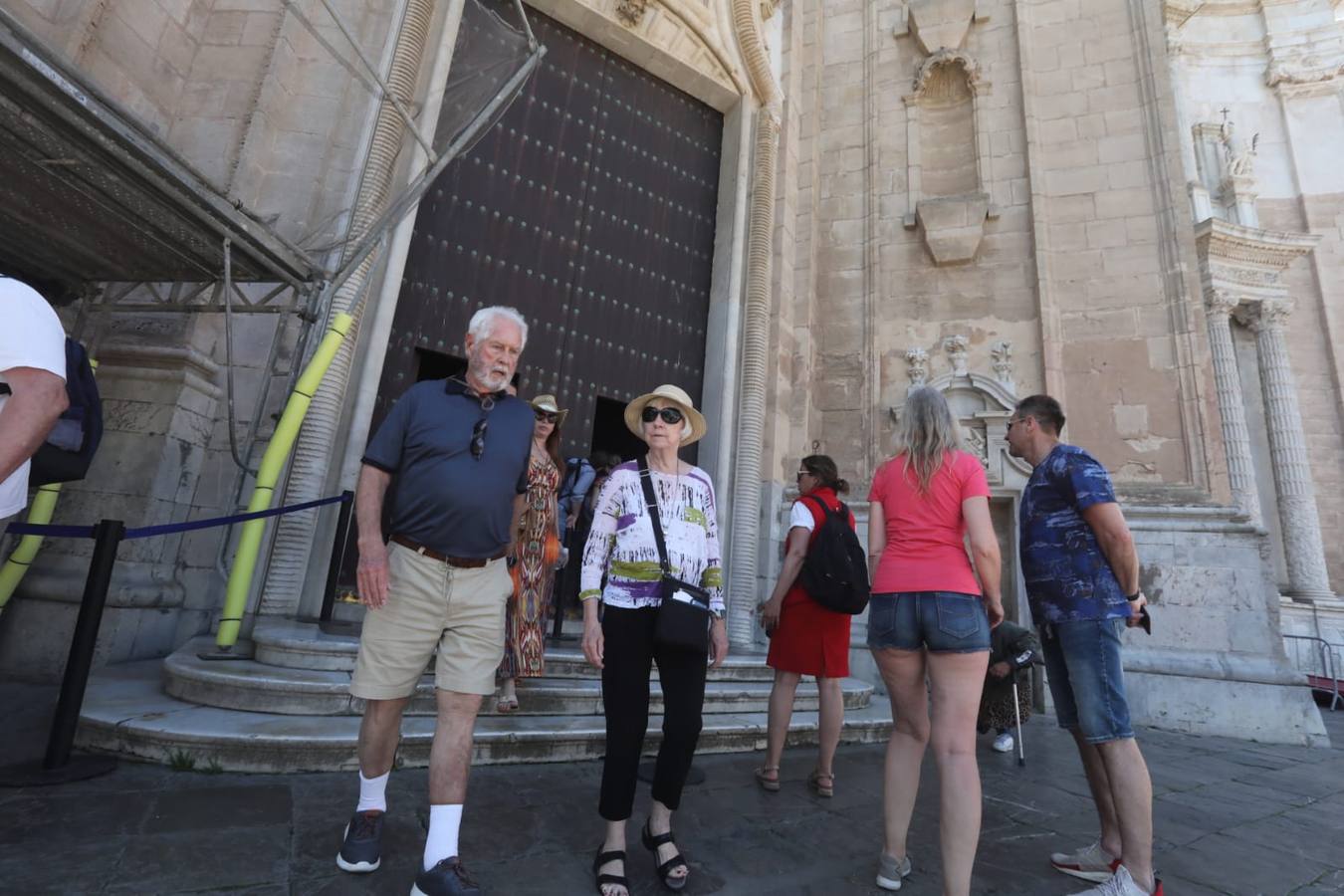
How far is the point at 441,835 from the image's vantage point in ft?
5.61

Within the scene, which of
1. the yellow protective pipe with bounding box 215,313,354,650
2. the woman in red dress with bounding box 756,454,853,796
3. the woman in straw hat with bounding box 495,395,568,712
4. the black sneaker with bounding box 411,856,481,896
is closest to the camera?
the black sneaker with bounding box 411,856,481,896

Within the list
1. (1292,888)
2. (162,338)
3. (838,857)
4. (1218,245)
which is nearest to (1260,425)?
(1218,245)

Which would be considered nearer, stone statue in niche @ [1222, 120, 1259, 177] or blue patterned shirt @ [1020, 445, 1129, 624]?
blue patterned shirt @ [1020, 445, 1129, 624]

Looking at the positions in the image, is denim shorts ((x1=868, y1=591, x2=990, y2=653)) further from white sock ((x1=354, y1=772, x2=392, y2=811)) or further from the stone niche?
the stone niche

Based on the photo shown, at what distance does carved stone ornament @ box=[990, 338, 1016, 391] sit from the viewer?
6.87 meters

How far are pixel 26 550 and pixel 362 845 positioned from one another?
3.08 metres

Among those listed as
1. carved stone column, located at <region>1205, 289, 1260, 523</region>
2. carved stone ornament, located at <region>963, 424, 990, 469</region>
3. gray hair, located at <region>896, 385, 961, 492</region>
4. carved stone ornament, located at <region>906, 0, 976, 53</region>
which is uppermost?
carved stone ornament, located at <region>906, 0, 976, 53</region>

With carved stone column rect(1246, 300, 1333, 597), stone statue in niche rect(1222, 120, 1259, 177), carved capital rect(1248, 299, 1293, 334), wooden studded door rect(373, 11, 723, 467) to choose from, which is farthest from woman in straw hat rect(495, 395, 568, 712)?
stone statue in niche rect(1222, 120, 1259, 177)

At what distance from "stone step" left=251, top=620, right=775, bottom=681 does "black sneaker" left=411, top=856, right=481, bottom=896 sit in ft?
5.93

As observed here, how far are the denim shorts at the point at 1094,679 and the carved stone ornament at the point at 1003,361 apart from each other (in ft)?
16.9

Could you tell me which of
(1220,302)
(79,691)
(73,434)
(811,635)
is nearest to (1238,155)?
(1220,302)

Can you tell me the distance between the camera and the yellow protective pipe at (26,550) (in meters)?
3.36

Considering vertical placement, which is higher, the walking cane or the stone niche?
the stone niche

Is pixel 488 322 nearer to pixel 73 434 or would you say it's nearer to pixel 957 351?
pixel 73 434
